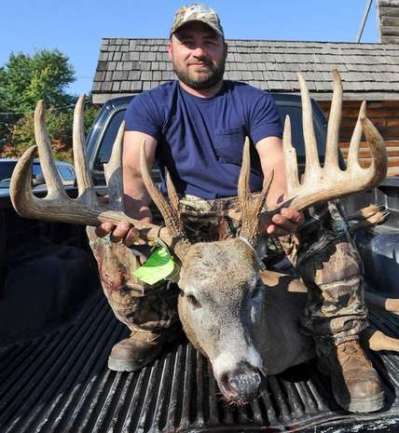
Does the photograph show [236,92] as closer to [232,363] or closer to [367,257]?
[367,257]

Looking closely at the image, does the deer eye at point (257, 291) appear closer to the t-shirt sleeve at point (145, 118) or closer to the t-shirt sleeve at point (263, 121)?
the t-shirt sleeve at point (263, 121)

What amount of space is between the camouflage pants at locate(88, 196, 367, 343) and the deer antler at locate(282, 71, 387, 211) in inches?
5.4

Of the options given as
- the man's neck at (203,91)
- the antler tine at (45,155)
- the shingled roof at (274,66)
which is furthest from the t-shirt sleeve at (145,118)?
the shingled roof at (274,66)

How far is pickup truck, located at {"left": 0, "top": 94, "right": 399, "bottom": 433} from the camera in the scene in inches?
97.8

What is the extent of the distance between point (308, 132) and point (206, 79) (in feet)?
3.19

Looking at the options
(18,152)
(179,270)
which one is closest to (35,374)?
(179,270)

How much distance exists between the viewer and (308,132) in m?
3.08

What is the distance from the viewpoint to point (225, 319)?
2.46 meters

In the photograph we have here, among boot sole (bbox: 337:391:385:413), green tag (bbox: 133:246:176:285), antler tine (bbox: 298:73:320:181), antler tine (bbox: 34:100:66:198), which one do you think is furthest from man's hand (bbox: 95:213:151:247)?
boot sole (bbox: 337:391:385:413)

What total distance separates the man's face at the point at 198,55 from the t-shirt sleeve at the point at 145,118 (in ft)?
1.06

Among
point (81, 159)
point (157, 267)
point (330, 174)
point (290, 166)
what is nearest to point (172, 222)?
point (157, 267)

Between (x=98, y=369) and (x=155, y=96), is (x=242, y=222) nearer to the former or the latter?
(x=98, y=369)

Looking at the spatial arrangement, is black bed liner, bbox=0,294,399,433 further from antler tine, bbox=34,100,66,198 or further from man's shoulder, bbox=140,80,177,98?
man's shoulder, bbox=140,80,177,98

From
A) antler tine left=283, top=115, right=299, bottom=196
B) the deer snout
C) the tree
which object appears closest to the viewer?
the deer snout
